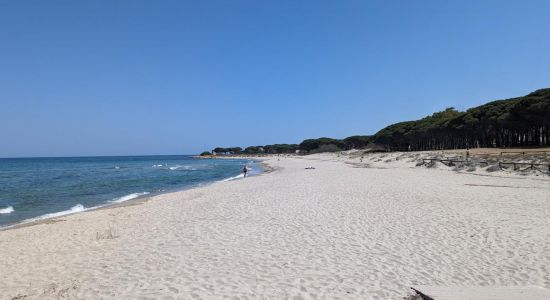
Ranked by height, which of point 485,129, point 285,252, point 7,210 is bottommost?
point 7,210

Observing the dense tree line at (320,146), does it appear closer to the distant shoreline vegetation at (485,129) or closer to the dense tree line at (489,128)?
the distant shoreline vegetation at (485,129)

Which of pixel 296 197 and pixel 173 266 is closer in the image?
pixel 173 266

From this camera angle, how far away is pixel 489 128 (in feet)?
177

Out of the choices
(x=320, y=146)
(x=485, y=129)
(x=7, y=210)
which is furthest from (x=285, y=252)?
(x=320, y=146)

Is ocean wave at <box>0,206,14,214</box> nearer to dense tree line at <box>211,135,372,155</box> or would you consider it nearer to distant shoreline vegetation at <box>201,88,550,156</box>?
distant shoreline vegetation at <box>201,88,550,156</box>

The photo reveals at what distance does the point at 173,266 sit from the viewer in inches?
257

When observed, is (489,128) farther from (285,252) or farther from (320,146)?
(320,146)

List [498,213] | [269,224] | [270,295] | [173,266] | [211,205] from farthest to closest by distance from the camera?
[211,205], [498,213], [269,224], [173,266], [270,295]

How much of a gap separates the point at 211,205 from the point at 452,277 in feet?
34.2

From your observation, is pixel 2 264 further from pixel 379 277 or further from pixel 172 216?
pixel 379 277

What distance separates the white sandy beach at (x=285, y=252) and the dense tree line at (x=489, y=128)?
123 feet

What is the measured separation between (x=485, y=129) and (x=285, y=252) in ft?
191

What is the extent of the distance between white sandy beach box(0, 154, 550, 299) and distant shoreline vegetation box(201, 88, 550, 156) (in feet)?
123

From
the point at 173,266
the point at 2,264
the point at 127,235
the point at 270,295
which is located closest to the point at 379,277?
the point at 270,295
